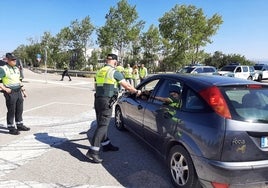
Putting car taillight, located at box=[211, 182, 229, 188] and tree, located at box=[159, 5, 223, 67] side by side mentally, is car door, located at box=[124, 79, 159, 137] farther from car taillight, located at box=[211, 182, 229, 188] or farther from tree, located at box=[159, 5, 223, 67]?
tree, located at box=[159, 5, 223, 67]

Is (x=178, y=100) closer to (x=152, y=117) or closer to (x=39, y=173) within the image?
(x=152, y=117)

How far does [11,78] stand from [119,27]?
3256 cm

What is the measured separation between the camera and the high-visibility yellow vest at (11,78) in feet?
21.9

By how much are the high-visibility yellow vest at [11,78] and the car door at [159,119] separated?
324 cm

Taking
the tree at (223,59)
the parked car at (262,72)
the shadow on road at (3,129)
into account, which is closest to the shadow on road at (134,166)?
the shadow on road at (3,129)

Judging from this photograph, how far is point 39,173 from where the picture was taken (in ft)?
14.9

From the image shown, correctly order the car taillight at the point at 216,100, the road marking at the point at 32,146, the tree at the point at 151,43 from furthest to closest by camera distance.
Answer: the tree at the point at 151,43, the road marking at the point at 32,146, the car taillight at the point at 216,100

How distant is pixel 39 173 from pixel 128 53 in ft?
132

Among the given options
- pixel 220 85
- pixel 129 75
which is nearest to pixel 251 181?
pixel 220 85

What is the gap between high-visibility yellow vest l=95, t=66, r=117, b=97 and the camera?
5054 millimetres

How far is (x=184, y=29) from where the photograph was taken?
38594 millimetres

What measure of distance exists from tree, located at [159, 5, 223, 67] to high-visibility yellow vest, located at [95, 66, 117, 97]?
34.2m

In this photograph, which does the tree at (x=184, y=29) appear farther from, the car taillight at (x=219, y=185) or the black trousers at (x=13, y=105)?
the car taillight at (x=219, y=185)

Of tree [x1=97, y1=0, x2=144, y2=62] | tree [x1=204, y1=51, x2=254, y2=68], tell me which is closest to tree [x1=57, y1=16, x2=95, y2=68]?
tree [x1=97, y1=0, x2=144, y2=62]
